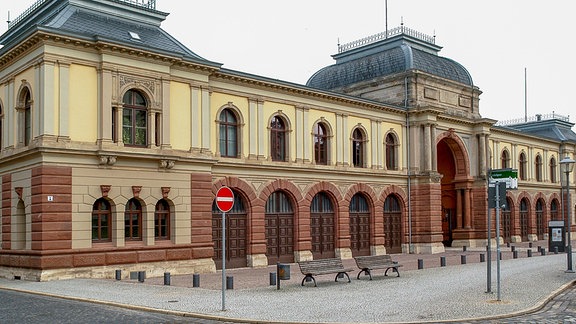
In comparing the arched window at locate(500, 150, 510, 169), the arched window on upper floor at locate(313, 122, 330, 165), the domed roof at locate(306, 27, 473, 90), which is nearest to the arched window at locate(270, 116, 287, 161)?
the arched window on upper floor at locate(313, 122, 330, 165)

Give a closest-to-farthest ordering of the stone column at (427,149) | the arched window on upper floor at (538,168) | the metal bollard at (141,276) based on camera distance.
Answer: the metal bollard at (141,276) → the stone column at (427,149) → the arched window on upper floor at (538,168)

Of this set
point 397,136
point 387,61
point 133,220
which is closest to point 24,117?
point 133,220

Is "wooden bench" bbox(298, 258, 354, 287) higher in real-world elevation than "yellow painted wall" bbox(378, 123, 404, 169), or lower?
lower

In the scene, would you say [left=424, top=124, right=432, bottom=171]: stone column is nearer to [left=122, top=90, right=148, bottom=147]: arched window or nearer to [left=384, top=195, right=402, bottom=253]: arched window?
[left=384, top=195, right=402, bottom=253]: arched window

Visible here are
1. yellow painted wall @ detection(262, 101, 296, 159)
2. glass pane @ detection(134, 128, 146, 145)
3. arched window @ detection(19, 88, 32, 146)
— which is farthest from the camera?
yellow painted wall @ detection(262, 101, 296, 159)

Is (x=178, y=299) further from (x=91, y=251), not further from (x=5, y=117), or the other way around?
(x=5, y=117)

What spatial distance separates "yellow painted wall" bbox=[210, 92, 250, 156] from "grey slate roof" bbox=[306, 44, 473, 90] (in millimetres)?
14064

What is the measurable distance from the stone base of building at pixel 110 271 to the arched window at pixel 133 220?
3.92ft

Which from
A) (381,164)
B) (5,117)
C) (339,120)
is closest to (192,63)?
(5,117)

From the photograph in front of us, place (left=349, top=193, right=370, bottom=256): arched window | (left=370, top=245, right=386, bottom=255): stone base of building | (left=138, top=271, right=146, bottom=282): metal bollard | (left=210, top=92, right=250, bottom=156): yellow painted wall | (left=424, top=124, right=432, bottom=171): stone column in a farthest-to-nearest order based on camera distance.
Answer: (left=424, top=124, right=432, bottom=171): stone column
(left=370, top=245, right=386, bottom=255): stone base of building
(left=349, top=193, right=370, bottom=256): arched window
(left=210, top=92, right=250, bottom=156): yellow painted wall
(left=138, top=271, right=146, bottom=282): metal bollard

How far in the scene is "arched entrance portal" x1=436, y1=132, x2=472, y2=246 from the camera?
148 ft

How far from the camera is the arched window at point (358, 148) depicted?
1486 inches

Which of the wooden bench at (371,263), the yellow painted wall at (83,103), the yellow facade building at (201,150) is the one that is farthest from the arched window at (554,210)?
the yellow painted wall at (83,103)

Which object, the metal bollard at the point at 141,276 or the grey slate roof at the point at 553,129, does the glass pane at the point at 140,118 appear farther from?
the grey slate roof at the point at 553,129
